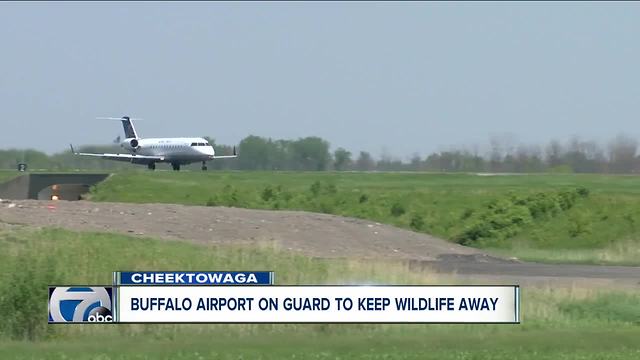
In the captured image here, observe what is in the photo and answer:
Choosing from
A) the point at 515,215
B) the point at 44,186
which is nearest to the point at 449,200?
the point at 515,215

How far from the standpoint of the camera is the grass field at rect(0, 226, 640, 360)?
61.3 feet

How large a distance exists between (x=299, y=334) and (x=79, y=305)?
357 centimetres

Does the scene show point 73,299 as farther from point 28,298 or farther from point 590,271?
point 590,271

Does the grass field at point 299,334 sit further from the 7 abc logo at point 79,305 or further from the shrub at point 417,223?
the shrub at point 417,223

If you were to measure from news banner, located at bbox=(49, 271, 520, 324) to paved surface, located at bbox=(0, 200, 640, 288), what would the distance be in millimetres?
12154

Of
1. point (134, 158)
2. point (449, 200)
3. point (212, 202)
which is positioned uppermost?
point (134, 158)

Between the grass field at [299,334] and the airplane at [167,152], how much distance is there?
57113mm

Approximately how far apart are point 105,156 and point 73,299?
65.2 m

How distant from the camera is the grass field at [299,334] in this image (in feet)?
61.3

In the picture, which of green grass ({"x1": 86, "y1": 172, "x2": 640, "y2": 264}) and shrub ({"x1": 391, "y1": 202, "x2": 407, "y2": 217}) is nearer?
green grass ({"x1": 86, "y1": 172, "x2": 640, "y2": 264})

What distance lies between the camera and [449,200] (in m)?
56.7

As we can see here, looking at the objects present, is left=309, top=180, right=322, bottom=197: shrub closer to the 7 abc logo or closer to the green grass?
the green grass

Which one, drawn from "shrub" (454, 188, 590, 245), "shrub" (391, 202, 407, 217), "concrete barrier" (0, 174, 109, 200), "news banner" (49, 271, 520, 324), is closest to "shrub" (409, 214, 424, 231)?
"shrub" (391, 202, 407, 217)

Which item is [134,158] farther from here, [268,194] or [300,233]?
[300,233]
